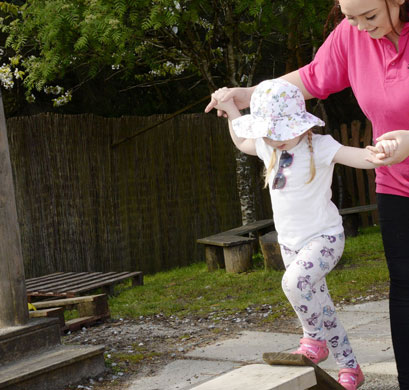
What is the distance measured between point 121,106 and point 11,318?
765cm

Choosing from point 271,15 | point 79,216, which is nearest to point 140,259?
point 79,216

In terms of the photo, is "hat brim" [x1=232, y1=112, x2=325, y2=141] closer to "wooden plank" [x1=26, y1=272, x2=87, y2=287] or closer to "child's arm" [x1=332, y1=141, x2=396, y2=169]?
"child's arm" [x1=332, y1=141, x2=396, y2=169]

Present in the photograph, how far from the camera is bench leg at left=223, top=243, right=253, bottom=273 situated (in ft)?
31.9

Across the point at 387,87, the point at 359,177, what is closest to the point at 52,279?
the point at 359,177

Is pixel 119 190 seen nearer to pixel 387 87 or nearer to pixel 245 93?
pixel 245 93

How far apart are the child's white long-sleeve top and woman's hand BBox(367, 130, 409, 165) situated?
0.47 meters

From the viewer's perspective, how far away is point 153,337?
6.45 metres

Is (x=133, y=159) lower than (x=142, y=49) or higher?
lower

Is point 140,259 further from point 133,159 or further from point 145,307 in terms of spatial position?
point 145,307

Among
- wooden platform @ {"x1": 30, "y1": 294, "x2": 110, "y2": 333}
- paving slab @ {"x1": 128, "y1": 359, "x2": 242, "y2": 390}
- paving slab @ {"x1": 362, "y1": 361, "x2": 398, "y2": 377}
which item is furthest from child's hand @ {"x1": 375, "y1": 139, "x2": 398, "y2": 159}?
wooden platform @ {"x1": 30, "y1": 294, "x2": 110, "y2": 333}

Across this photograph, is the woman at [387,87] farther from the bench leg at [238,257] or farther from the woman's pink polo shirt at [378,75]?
the bench leg at [238,257]

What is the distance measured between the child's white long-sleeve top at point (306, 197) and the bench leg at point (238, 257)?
607 cm

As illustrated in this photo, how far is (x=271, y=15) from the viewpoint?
31.0 ft

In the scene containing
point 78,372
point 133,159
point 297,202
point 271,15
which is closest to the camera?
point 297,202
